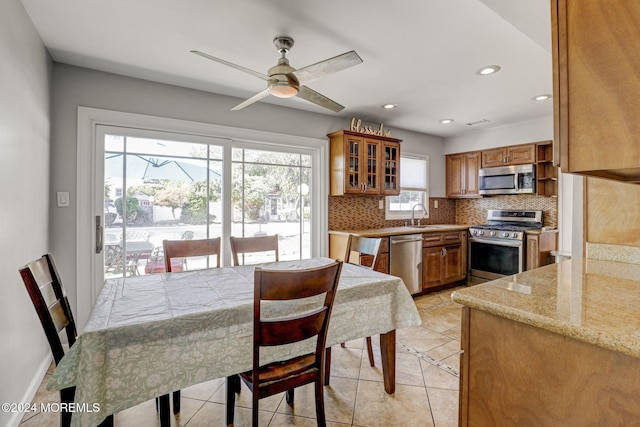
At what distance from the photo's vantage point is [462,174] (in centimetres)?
502

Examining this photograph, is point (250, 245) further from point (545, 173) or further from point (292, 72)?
point (545, 173)

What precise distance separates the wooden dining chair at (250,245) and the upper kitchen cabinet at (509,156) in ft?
11.9

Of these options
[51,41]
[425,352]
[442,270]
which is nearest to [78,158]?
[51,41]

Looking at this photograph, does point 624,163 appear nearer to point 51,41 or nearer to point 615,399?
point 615,399

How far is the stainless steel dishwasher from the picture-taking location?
3.79 meters

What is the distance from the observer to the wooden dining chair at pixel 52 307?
3.76 feet

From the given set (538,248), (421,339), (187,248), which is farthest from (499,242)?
(187,248)

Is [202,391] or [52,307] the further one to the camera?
[202,391]

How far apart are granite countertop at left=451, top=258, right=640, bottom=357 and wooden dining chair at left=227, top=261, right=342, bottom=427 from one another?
0.57m

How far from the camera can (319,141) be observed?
3871mm

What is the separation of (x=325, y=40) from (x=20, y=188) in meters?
2.15

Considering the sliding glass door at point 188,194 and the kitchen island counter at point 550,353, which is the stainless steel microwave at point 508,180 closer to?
the sliding glass door at point 188,194

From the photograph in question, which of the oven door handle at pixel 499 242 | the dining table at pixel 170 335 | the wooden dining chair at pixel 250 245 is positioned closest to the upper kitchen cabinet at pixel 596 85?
the dining table at pixel 170 335

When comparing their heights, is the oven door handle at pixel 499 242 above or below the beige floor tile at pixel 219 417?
above
